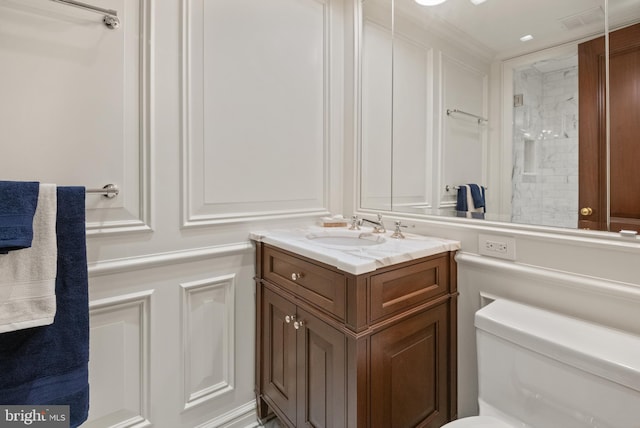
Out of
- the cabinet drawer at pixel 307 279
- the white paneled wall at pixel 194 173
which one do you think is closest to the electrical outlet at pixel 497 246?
the white paneled wall at pixel 194 173

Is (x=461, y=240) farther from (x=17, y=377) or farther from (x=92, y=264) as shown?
(x=17, y=377)

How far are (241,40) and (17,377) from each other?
1469mm

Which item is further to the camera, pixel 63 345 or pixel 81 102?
pixel 81 102

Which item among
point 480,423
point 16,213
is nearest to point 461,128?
point 480,423

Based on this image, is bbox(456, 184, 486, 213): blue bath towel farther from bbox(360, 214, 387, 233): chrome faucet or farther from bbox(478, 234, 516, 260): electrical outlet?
bbox(360, 214, 387, 233): chrome faucet

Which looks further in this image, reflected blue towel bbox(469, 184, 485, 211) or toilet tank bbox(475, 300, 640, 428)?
reflected blue towel bbox(469, 184, 485, 211)

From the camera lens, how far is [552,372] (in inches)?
33.8

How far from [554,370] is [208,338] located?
1.26 m

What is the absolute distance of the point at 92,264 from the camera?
114 cm

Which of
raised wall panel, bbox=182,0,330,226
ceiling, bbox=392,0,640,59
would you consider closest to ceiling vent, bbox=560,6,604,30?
ceiling, bbox=392,0,640,59

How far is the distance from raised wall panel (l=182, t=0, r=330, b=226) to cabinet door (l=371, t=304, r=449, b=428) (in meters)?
0.83

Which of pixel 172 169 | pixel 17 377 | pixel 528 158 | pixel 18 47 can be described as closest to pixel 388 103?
pixel 528 158

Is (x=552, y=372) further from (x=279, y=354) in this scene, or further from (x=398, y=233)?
(x=279, y=354)

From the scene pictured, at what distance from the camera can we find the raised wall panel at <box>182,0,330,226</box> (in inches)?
53.2
